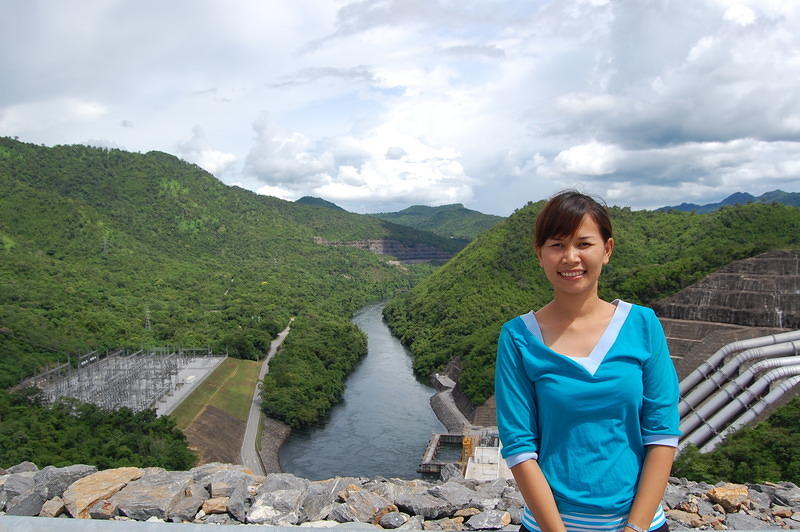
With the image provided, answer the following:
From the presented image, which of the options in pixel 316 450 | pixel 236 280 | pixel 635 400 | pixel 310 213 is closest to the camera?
pixel 635 400

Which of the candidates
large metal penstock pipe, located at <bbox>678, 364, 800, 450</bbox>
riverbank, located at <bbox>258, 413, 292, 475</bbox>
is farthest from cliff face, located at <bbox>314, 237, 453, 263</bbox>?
large metal penstock pipe, located at <bbox>678, 364, 800, 450</bbox>

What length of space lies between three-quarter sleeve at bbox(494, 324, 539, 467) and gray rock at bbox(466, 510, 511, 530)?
12.0 feet

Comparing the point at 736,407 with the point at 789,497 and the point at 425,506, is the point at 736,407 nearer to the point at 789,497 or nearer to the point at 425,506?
the point at 789,497

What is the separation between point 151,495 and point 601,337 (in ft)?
19.2

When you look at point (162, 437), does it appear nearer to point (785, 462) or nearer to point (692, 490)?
point (785, 462)

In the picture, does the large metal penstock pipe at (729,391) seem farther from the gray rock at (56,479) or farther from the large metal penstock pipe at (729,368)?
the gray rock at (56,479)

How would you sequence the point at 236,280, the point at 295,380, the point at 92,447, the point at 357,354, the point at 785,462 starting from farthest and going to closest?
the point at 236,280, the point at 357,354, the point at 295,380, the point at 92,447, the point at 785,462

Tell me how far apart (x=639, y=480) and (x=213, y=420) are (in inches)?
1662

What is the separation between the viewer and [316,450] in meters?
40.5

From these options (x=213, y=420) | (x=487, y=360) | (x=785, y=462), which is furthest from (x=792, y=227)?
(x=213, y=420)

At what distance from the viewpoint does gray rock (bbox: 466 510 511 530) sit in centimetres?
620

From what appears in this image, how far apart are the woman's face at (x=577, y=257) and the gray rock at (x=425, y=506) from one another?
433 cm

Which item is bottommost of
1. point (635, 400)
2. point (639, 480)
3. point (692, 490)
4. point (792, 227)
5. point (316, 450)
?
point (316, 450)

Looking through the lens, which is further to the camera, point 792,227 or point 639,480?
point 792,227
